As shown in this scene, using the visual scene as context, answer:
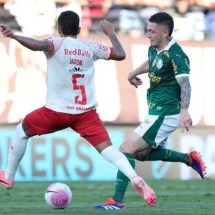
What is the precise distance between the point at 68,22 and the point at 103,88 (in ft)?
27.4

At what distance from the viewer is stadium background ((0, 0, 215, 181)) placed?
55.4 ft

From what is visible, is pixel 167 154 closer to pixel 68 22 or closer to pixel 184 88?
pixel 184 88

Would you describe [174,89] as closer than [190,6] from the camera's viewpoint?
Yes

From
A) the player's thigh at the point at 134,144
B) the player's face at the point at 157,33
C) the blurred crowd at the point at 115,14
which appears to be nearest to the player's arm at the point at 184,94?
the player's face at the point at 157,33

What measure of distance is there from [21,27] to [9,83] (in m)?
1.39

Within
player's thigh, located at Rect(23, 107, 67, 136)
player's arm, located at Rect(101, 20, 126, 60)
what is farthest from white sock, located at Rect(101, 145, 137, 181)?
player's arm, located at Rect(101, 20, 126, 60)

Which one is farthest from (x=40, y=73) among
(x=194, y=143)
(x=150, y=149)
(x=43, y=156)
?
(x=150, y=149)

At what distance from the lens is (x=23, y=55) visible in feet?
56.2

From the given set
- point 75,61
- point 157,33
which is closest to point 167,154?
point 157,33

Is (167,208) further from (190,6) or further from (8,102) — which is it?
(190,6)

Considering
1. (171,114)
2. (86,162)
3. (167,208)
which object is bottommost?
(86,162)

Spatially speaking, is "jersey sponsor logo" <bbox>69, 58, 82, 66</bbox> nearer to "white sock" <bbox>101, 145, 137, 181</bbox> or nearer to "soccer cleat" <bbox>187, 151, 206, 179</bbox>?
"white sock" <bbox>101, 145, 137, 181</bbox>

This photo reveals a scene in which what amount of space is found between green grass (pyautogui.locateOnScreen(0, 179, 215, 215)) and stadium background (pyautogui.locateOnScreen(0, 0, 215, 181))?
117 centimetres

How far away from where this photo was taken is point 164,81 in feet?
34.2
